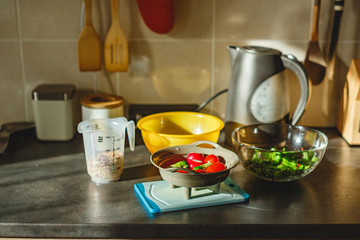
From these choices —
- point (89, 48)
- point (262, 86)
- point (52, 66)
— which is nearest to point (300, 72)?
point (262, 86)

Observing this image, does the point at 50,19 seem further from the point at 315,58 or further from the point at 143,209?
the point at 315,58

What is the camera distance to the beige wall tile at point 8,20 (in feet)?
4.60

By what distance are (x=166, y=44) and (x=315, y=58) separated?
19.7 inches

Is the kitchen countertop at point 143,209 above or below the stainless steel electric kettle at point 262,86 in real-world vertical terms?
below

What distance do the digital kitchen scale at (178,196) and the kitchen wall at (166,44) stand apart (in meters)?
0.53

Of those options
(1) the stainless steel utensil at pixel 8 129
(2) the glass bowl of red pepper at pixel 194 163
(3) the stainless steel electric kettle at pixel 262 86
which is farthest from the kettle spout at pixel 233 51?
(1) the stainless steel utensil at pixel 8 129

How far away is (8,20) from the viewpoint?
1416mm

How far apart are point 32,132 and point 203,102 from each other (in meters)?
0.59

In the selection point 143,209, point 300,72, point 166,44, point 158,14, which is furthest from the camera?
point 166,44

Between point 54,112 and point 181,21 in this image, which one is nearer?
point 54,112

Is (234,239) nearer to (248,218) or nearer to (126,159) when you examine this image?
(248,218)

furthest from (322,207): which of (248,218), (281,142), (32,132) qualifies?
(32,132)

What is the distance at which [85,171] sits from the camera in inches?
45.8

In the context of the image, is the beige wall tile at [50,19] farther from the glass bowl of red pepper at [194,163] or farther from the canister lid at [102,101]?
the glass bowl of red pepper at [194,163]
